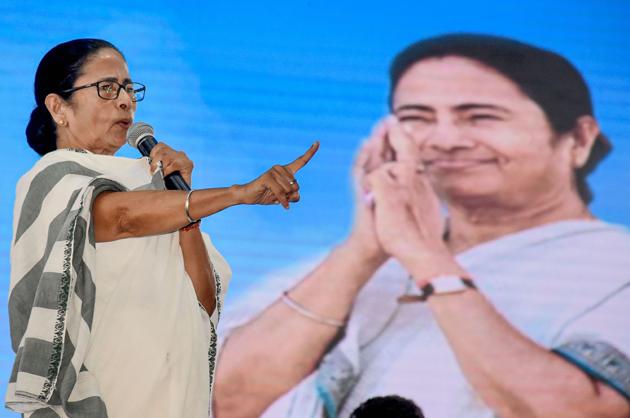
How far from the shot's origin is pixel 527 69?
114 inches

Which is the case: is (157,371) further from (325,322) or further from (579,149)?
(579,149)

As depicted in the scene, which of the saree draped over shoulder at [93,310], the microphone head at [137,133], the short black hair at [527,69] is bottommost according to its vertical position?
the saree draped over shoulder at [93,310]

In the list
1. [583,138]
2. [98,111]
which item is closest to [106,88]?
[98,111]

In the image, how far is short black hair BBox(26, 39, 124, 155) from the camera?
5.85ft

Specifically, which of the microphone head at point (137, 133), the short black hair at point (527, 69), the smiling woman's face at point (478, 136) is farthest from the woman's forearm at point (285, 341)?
the microphone head at point (137, 133)

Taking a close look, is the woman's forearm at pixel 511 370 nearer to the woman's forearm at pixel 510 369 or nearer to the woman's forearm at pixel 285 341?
the woman's forearm at pixel 510 369

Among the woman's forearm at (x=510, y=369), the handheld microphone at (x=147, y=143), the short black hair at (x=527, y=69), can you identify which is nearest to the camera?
the handheld microphone at (x=147, y=143)

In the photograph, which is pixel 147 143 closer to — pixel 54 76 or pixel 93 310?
pixel 54 76

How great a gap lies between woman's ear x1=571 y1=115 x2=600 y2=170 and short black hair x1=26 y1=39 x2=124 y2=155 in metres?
1.60

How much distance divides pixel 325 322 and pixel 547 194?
2.59 ft

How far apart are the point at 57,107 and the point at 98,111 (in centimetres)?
9

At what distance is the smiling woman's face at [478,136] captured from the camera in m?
2.82

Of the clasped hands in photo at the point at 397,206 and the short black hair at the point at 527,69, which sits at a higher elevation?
the short black hair at the point at 527,69

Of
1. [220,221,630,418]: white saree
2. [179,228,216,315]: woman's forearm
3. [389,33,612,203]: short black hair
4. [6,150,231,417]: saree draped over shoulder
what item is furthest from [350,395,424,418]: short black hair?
[389,33,612,203]: short black hair
